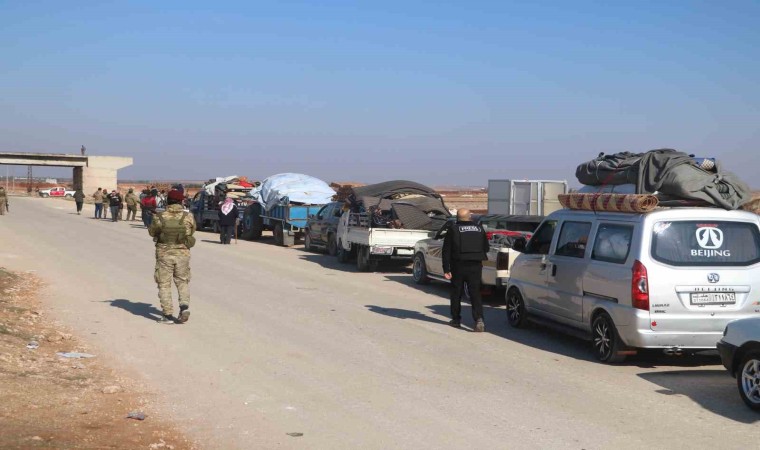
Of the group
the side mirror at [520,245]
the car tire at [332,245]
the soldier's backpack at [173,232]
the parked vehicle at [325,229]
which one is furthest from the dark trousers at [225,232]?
the side mirror at [520,245]

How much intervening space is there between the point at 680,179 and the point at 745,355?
266 centimetres

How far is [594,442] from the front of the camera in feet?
21.5

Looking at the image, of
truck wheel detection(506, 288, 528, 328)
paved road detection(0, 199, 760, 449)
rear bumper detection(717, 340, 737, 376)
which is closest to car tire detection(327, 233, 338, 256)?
paved road detection(0, 199, 760, 449)

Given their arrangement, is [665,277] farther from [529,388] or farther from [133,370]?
[133,370]

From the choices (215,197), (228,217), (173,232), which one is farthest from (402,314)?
(215,197)

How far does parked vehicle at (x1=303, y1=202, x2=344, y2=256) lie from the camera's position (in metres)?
24.7

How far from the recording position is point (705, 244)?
9.31 m

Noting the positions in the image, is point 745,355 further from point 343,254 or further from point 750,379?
point 343,254

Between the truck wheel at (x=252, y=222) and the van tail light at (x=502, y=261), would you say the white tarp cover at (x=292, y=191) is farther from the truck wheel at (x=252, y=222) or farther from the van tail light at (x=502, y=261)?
the van tail light at (x=502, y=261)

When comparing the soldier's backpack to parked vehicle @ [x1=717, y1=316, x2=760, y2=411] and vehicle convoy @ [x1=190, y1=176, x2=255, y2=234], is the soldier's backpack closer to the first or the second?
parked vehicle @ [x1=717, y1=316, x2=760, y2=411]

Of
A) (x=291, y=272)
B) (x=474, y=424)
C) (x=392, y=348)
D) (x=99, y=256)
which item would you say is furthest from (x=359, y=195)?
(x=474, y=424)

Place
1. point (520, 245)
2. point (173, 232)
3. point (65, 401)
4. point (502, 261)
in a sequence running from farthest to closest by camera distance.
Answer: point (502, 261) < point (520, 245) < point (173, 232) < point (65, 401)

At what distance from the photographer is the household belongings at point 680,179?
9.70 meters

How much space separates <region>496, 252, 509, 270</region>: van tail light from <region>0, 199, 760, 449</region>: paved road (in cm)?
78
